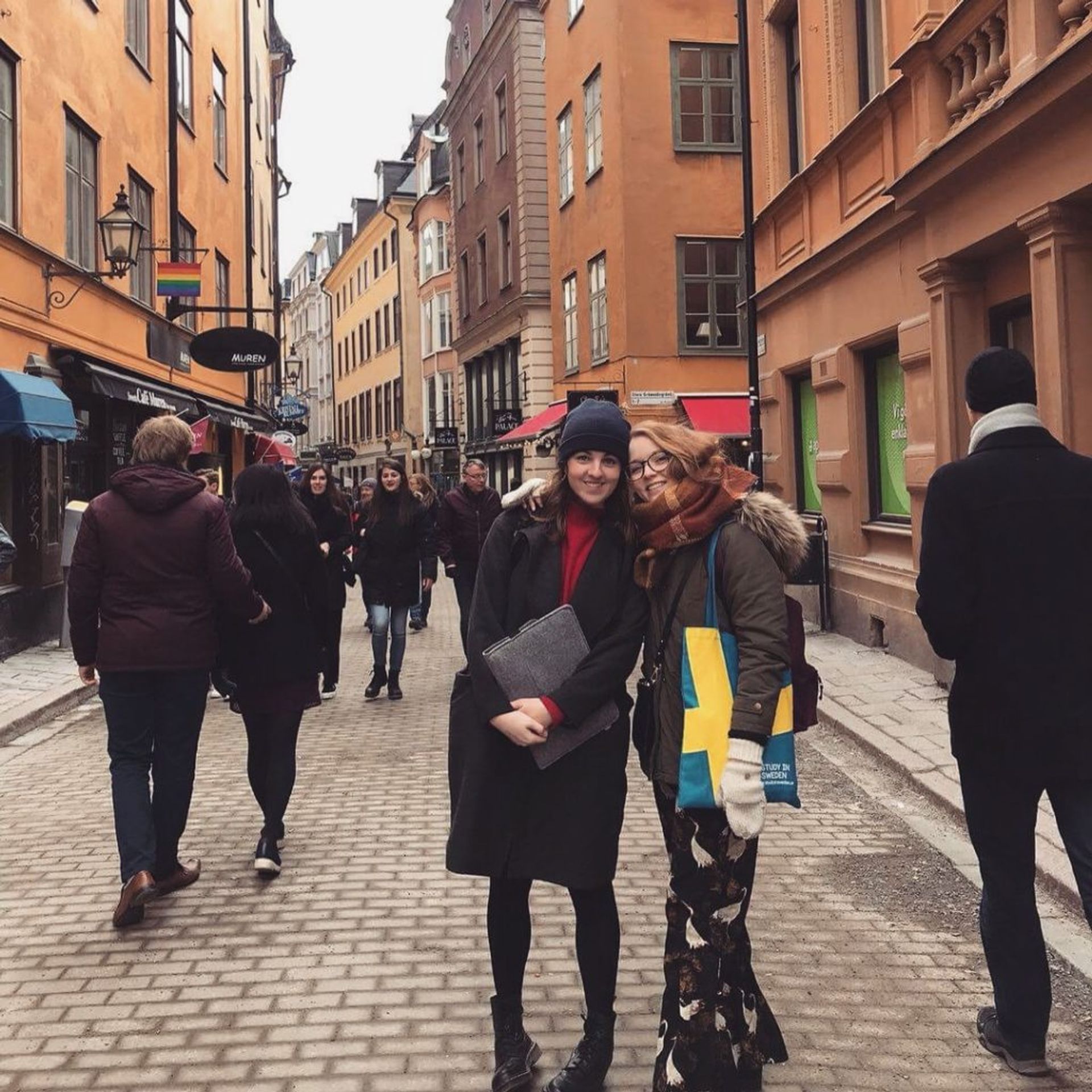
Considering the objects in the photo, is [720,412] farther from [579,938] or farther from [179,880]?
[579,938]

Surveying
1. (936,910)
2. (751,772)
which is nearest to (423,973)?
(751,772)

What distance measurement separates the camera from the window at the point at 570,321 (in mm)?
24094

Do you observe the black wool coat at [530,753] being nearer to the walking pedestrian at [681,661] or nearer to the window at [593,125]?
the walking pedestrian at [681,661]

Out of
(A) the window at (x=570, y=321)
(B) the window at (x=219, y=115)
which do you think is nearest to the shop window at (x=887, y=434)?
(A) the window at (x=570, y=321)

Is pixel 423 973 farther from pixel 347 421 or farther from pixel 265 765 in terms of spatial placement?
pixel 347 421

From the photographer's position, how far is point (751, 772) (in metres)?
2.64

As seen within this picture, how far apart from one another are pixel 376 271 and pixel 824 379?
43463 mm

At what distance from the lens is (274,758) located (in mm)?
4949

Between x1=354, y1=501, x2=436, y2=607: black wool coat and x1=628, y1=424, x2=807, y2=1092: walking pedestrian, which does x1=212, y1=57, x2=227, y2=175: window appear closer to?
x1=354, y1=501, x2=436, y2=607: black wool coat

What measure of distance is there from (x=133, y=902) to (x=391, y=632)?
5.01m

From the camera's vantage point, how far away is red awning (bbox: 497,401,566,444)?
22234 mm

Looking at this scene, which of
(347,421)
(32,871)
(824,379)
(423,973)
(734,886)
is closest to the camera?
(734,886)

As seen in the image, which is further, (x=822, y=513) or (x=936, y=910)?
(x=822, y=513)

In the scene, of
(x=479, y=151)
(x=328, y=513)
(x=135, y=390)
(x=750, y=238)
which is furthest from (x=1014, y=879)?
(x=479, y=151)
